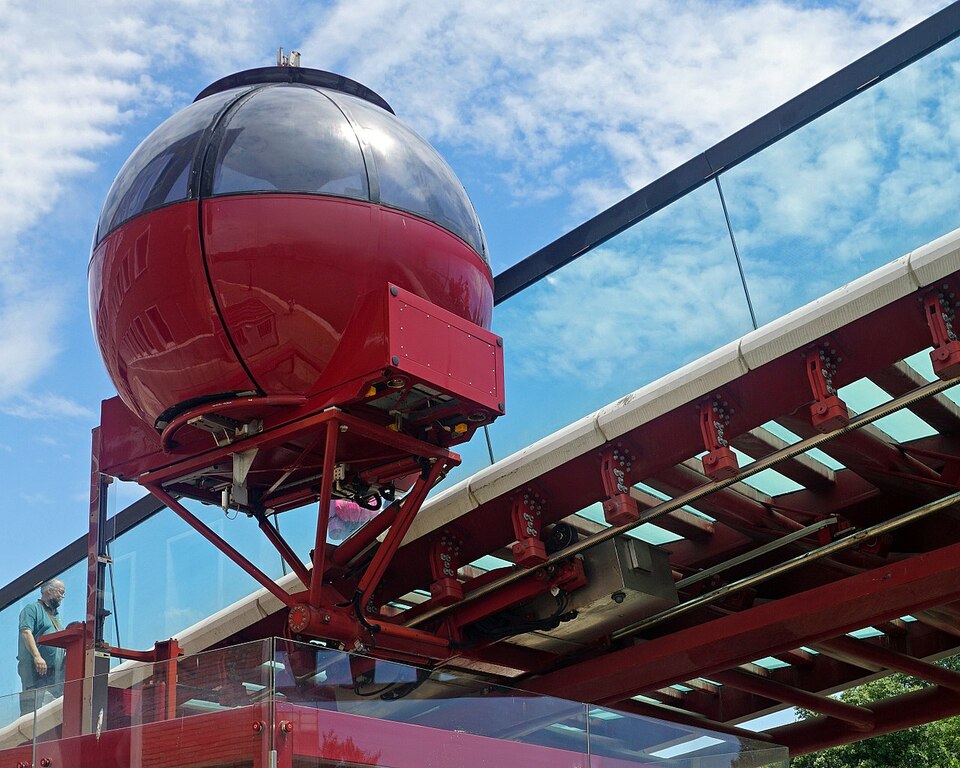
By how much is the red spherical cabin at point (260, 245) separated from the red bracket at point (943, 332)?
3789 mm

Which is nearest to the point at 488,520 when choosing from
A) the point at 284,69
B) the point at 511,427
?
the point at 511,427

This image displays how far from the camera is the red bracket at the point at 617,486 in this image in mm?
12586

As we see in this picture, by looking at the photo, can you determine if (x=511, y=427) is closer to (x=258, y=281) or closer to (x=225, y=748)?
(x=258, y=281)

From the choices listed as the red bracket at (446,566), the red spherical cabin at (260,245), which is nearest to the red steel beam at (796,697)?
the red bracket at (446,566)

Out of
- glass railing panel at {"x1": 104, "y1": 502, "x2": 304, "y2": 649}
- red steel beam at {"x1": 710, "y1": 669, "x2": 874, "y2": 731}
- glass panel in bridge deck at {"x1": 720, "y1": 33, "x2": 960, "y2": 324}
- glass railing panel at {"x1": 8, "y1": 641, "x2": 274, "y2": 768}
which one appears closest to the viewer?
glass railing panel at {"x1": 8, "y1": 641, "x2": 274, "y2": 768}

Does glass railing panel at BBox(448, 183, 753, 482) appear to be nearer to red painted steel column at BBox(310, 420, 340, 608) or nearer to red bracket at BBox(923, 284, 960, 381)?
red bracket at BBox(923, 284, 960, 381)

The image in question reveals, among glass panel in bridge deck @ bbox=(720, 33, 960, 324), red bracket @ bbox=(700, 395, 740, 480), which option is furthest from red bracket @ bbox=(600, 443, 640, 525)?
glass panel in bridge deck @ bbox=(720, 33, 960, 324)

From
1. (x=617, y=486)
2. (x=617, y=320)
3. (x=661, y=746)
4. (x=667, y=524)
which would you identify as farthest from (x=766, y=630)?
(x=617, y=320)

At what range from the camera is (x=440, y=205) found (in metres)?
12.1

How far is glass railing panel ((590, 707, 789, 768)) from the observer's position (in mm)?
10914

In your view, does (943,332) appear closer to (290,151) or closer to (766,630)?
(766,630)

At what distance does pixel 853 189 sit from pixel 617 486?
3.29 meters

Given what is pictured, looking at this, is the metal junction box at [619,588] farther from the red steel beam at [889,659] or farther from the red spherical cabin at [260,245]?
the red spherical cabin at [260,245]

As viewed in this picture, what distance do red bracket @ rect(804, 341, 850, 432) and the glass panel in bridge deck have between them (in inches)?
21.0
